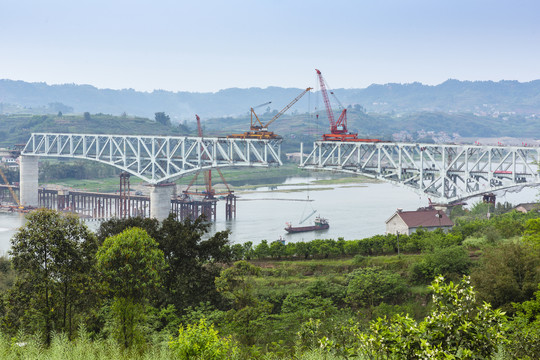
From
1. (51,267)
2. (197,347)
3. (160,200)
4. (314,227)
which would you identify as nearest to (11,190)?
(160,200)

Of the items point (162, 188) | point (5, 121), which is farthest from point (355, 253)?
point (5, 121)

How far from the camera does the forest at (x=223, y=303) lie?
6355 mm

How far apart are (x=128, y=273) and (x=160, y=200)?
4647 cm

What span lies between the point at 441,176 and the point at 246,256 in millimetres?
20036

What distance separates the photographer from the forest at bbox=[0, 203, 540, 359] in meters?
6.36

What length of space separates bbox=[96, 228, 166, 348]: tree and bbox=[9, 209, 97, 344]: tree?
0.40 m

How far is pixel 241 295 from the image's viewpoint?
17250mm

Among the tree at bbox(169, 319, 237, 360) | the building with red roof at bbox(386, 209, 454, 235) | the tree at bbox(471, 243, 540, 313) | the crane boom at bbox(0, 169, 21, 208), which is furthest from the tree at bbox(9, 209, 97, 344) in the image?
the crane boom at bbox(0, 169, 21, 208)

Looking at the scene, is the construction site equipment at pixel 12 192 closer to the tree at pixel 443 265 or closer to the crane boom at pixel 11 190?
the crane boom at pixel 11 190

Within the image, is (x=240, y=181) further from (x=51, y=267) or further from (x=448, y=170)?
(x=51, y=267)

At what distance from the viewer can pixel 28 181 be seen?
2840 inches

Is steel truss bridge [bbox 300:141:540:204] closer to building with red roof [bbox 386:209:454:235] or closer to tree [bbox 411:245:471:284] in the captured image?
building with red roof [bbox 386:209:454:235]

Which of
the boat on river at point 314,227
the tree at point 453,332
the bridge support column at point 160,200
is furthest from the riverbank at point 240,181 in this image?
the tree at point 453,332

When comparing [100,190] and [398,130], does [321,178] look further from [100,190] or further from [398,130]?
[398,130]
